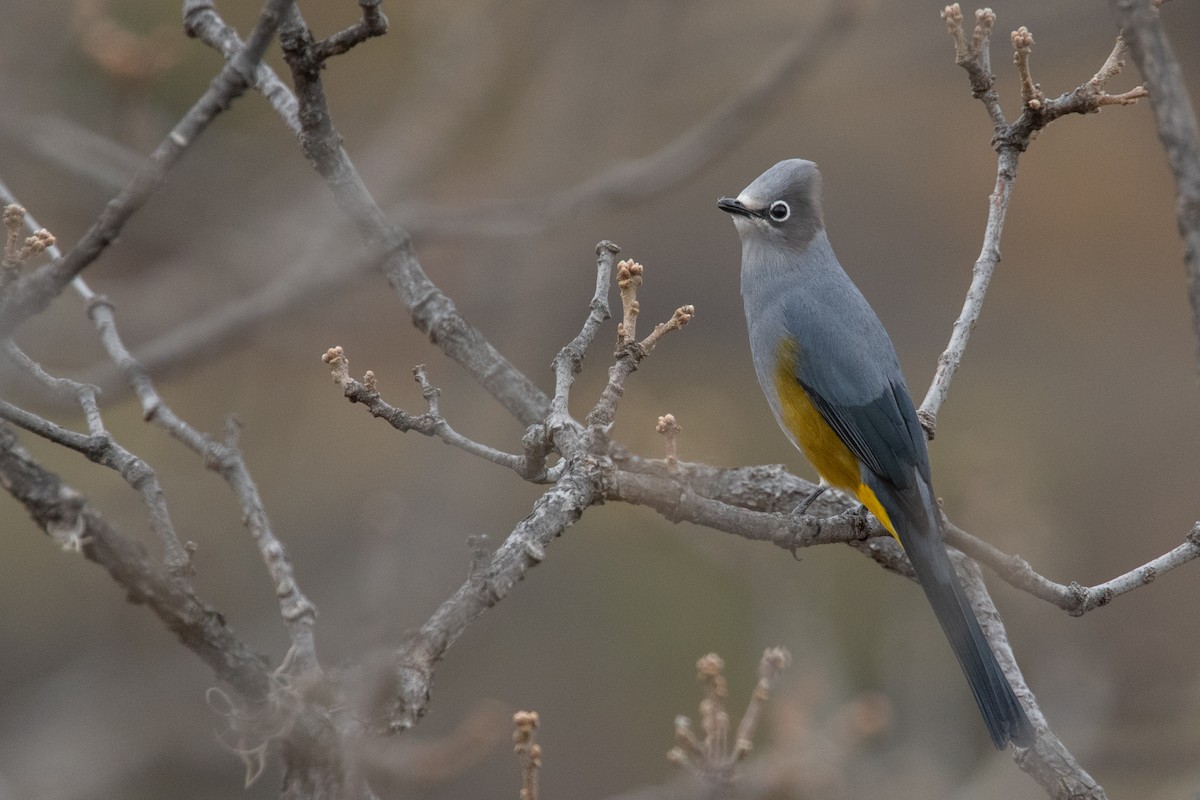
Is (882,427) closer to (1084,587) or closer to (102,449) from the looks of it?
(1084,587)

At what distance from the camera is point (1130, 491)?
948 cm

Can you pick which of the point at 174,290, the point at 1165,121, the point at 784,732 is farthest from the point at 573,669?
the point at 1165,121

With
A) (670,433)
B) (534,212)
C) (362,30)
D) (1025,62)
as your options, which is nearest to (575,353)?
(670,433)

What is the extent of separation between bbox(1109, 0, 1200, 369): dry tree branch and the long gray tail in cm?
193

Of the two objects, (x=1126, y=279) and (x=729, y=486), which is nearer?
(x=729, y=486)

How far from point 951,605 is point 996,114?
1520mm

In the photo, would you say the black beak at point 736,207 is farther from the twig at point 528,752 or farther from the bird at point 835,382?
the twig at point 528,752

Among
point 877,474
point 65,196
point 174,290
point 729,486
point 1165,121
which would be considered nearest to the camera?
point 1165,121

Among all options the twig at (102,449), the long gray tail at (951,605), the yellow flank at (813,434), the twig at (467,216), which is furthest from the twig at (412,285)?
the yellow flank at (813,434)

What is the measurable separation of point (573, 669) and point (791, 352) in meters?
3.65

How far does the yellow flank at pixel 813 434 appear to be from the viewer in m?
4.30

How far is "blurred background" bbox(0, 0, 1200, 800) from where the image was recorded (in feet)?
14.4

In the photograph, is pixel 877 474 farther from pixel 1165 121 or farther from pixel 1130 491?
pixel 1130 491

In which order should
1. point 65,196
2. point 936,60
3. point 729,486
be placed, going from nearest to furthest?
point 729,486 → point 65,196 → point 936,60
